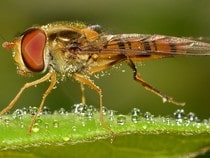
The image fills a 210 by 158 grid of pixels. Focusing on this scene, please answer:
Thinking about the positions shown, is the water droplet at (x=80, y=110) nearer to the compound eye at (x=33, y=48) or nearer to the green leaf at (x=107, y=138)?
the green leaf at (x=107, y=138)

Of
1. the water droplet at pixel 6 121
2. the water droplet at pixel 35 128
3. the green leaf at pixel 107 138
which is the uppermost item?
the water droplet at pixel 6 121

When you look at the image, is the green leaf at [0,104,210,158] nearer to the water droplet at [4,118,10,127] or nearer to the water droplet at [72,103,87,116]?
the water droplet at [4,118,10,127]

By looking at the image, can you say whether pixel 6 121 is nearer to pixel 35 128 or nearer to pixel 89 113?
pixel 35 128

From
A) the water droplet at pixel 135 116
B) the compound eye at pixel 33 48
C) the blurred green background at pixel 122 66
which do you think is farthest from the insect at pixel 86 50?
the water droplet at pixel 135 116

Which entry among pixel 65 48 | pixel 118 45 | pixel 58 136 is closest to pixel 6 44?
pixel 65 48

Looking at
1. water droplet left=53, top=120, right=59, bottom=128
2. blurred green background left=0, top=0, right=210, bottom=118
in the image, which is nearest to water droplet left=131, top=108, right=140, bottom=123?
water droplet left=53, top=120, right=59, bottom=128

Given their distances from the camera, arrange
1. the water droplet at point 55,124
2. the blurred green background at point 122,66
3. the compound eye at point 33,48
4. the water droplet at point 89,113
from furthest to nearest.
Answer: the blurred green background at point 122,66 → the compound eye at point 33,48 → the water droplet at point 89,113 → the water droplet at point 55,124

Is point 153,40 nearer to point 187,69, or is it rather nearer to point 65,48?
point 65,48

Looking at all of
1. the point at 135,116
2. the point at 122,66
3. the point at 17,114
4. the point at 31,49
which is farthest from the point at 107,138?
the point at 122,66
